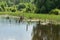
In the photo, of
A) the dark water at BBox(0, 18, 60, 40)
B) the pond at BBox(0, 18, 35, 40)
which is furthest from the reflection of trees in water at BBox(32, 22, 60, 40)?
the pond at BBox(0, 18, 35, 40)

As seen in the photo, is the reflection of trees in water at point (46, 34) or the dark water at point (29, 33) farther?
the dark water at point (29, 33)

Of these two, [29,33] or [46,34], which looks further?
[29,33]

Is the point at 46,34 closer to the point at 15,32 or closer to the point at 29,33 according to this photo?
the point at 29,33

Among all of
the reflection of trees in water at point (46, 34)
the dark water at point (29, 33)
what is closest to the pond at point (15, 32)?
the dark water at point (29, 33)

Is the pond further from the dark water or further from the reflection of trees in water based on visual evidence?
the reflection of trees in water

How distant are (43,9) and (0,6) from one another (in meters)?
21.4

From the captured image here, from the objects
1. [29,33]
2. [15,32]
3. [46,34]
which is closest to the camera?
[46,34]

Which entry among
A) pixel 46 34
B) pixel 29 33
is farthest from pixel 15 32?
pixel 46 34

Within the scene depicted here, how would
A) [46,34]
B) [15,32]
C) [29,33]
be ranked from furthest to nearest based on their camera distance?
1. [15,32]
2. [29,33]
3. [46,34]

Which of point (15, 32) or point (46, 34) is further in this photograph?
point (15, 32)

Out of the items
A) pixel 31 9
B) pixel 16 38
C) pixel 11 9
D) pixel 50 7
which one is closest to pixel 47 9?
pixel 50 7

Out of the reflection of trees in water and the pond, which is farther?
the pond

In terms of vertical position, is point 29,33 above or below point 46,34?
below

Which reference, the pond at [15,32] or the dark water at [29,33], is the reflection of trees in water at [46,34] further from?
the pond at [15,32]
